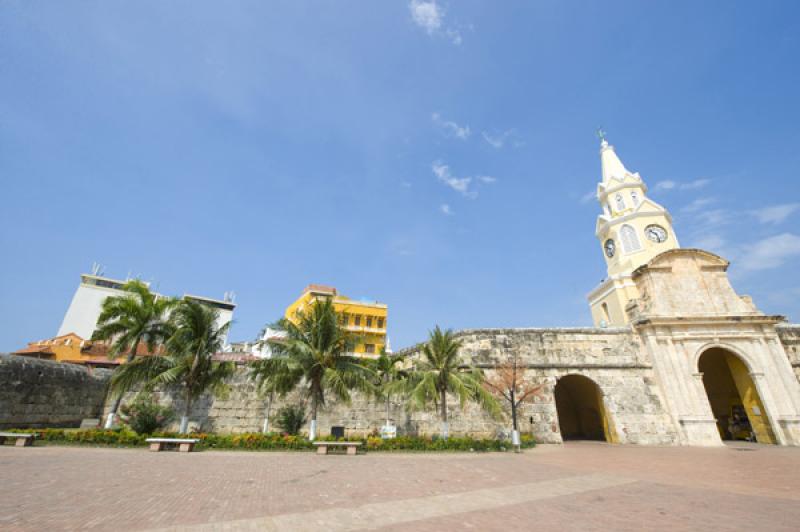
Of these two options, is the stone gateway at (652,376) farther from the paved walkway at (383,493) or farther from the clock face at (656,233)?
the paved walkway at (383,493)

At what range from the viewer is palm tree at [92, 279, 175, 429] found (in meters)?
18.7

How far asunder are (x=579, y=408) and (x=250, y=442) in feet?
76.9

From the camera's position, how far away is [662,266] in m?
22.5

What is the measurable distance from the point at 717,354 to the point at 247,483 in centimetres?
3106

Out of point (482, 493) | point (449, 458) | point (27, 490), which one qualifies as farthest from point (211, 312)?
point (482, 493)

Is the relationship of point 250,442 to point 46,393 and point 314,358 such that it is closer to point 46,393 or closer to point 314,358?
point 314,358

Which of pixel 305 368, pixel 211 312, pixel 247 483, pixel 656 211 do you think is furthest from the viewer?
pixel 656 211

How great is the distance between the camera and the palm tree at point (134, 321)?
61.2ft

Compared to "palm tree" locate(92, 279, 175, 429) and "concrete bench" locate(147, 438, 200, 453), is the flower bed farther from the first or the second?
"palm tree" locate(92, 279, 175, 429)

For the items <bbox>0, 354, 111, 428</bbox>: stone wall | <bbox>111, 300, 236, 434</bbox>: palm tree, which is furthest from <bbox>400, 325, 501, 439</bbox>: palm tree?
<bbox>0, 354, 111, 428</bbox>: stone wall

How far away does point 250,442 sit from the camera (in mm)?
14852

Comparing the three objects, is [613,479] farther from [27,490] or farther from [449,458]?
[27,490]

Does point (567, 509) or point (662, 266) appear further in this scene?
point (662, 266)

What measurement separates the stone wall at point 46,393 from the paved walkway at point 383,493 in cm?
615
